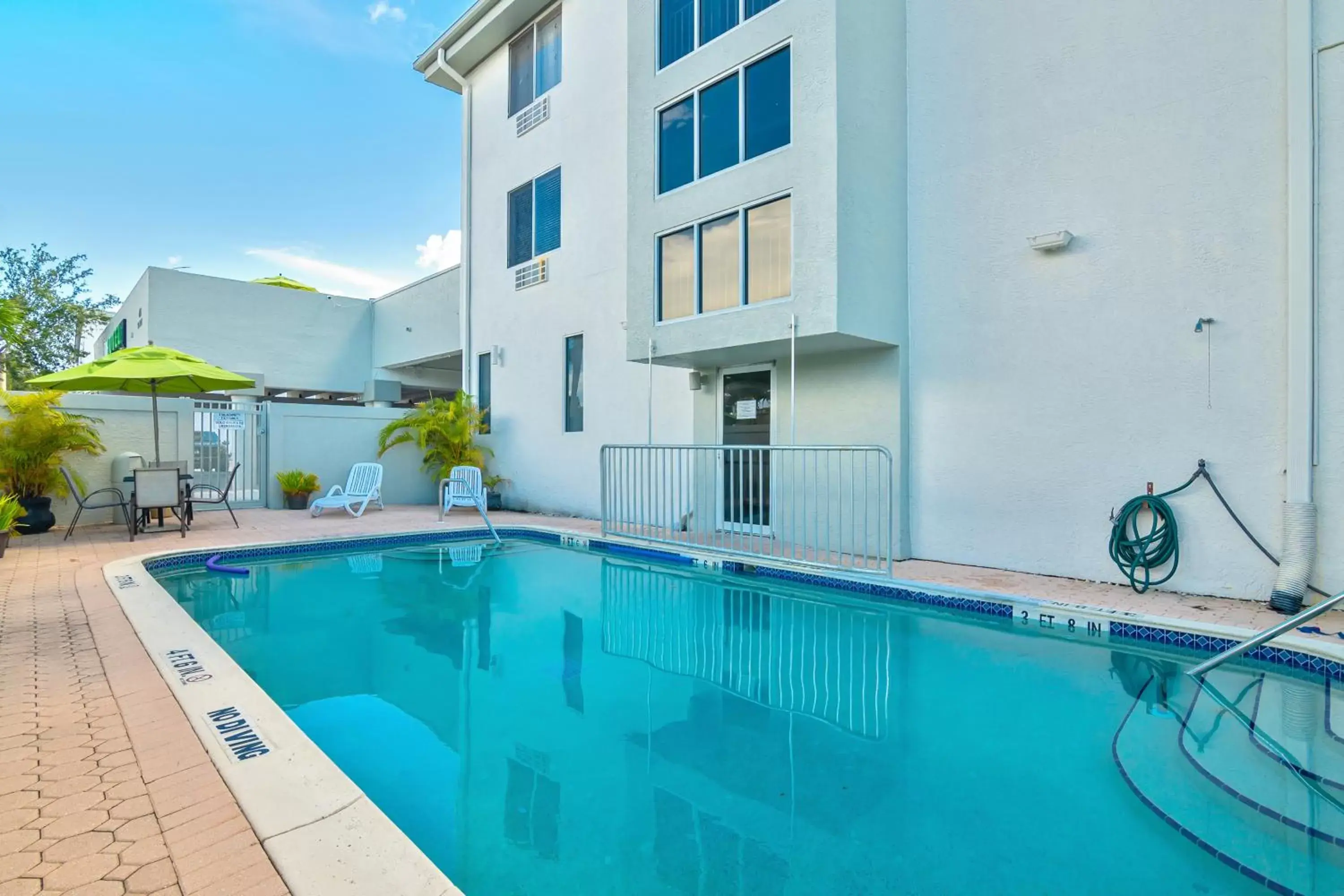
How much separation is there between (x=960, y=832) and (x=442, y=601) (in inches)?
188

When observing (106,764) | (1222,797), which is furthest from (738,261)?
(106,764)

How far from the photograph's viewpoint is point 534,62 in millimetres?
11805

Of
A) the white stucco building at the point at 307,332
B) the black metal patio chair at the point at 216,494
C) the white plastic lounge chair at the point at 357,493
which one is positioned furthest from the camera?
the white stucco building at the point at 307,332

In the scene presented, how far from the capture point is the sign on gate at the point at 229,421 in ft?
35.6

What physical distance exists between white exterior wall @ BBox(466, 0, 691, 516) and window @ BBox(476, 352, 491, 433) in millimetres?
200

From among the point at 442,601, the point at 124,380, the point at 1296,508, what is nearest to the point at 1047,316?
the point at 1296,508

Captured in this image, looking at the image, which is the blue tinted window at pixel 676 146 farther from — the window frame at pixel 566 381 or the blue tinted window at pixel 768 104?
the window frame at pixel 566 381

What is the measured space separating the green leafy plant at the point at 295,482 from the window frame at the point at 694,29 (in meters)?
8.64

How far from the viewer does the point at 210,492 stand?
11.3 metres

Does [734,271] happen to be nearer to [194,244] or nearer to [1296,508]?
[1296,508]

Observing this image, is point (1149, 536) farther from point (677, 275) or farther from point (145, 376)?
point (145, 376)

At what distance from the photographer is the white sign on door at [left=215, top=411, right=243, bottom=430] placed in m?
10.9

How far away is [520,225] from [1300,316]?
1081 cm

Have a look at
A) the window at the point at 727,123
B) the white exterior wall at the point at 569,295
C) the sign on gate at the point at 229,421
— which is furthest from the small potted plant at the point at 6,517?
the window at the point at 727,123
